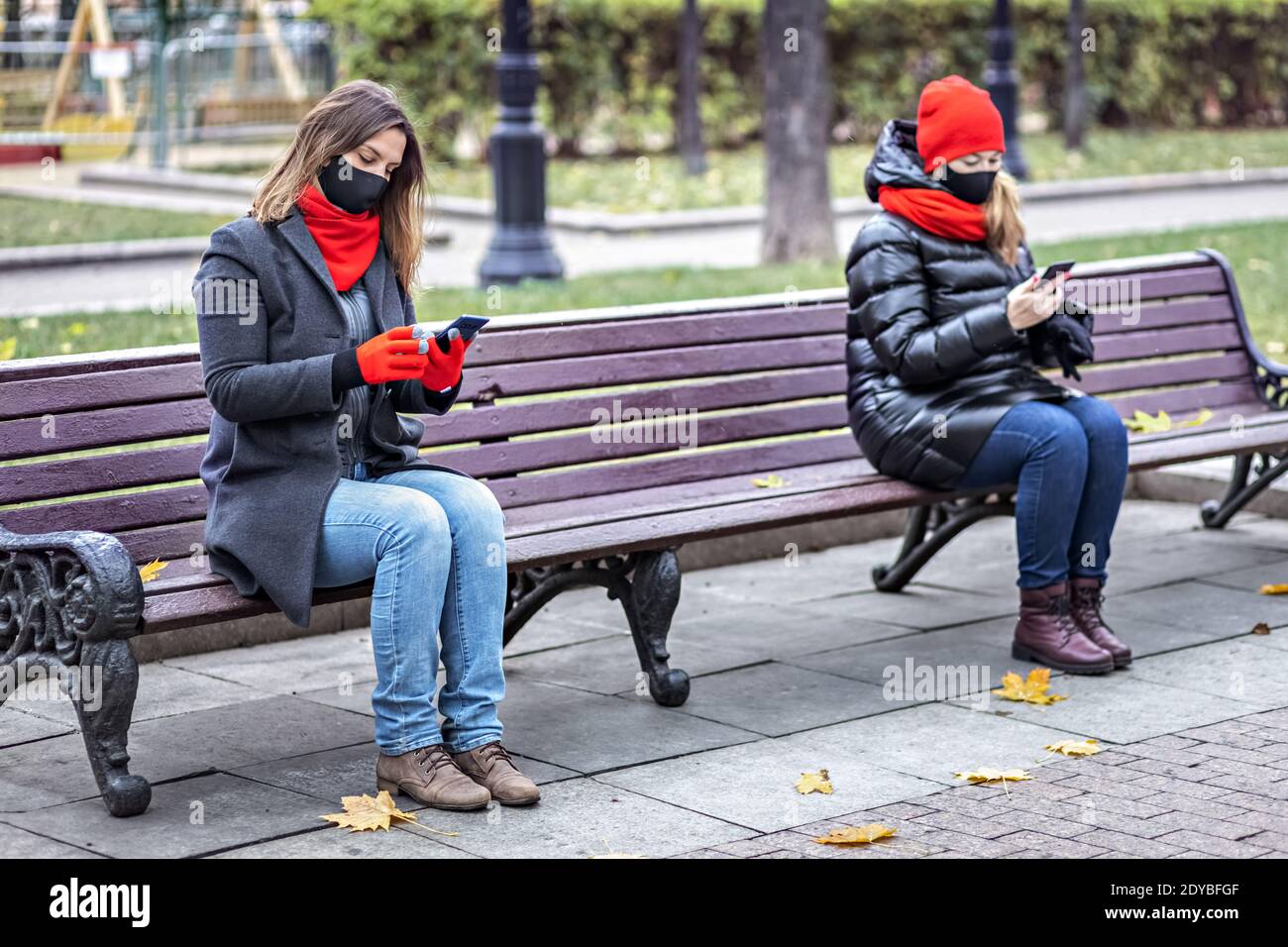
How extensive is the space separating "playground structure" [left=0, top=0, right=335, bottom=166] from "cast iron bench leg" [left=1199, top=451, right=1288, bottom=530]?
41.3 ft

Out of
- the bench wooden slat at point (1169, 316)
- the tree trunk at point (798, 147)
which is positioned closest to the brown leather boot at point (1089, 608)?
the bench wooden slat at point (1169, 316)

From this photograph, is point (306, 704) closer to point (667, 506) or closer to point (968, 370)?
point (667, 506)

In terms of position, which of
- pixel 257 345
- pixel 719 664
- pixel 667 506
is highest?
pixel 257 345

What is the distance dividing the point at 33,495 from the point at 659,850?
171 centimetres

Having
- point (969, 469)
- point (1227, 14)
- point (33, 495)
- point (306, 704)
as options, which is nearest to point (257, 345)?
point (33, 495)

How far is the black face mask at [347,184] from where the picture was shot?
4.45 metres

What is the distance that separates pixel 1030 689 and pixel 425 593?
5.71ft

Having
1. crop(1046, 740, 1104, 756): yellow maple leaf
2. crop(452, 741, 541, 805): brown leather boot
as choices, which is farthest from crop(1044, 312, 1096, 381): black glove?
crop(452, 741, 541, 805): brown leather boot

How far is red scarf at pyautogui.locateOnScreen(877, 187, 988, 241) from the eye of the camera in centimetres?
556

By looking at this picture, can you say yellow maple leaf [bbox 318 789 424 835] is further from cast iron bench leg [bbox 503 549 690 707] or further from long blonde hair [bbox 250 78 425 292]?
long blonde hair [bbox 250 78 425 292]

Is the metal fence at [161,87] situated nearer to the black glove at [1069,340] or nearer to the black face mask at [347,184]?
the black glove at [1069,340]

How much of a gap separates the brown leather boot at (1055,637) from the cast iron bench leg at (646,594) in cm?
101

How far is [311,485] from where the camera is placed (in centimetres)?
438

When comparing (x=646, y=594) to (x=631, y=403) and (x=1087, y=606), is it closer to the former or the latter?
(x=631, y=403)
